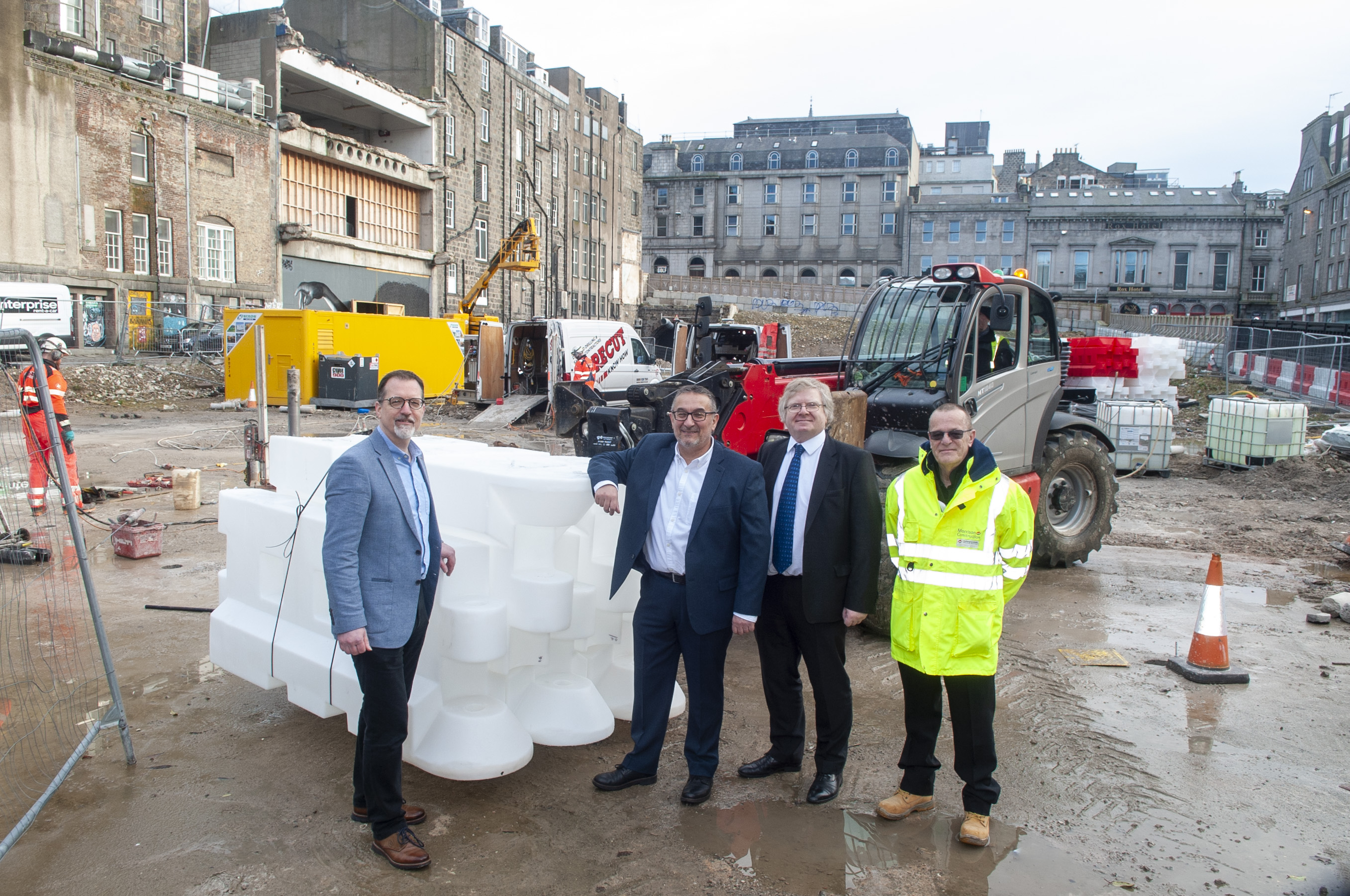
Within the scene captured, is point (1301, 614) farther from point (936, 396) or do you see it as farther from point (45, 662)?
point (45, 662)

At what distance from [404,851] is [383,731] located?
0.48m

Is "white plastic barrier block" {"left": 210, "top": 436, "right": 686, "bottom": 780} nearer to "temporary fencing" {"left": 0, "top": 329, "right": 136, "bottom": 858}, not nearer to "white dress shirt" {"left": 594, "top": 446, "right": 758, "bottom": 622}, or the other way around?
Result: "white dress shirt" {"left": 594, "top": 446, "right": 758, "bottom": 622}

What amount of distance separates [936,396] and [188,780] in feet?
18.9

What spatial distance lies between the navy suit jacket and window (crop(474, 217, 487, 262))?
3914 centimetres

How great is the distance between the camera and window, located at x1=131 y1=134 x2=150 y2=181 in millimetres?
25516

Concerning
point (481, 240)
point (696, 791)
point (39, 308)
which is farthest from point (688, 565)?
point (481, 240)

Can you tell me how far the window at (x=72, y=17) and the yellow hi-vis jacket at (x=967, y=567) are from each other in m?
34.6

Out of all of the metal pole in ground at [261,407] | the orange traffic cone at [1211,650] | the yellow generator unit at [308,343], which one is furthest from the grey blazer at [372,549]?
the yellow generator unit at [308,343]

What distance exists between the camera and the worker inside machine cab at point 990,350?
7.33m

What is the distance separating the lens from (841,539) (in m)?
3.97

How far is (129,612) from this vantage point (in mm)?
6566

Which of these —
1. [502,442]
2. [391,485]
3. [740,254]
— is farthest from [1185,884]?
[740,254]

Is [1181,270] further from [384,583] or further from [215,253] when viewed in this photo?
[384,583]

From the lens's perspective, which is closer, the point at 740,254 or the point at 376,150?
the point at 376,150
